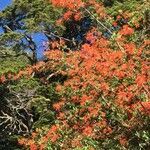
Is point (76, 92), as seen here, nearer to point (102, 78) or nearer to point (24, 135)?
point (102, 78)

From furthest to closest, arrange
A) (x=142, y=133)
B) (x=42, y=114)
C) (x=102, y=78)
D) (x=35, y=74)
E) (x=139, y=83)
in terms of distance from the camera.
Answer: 1. (x=35, y=74)
2. (x=42, y=114)
3. (x=102, y=78)
4. (x=139, y=83)
5. (x=142, y=133)

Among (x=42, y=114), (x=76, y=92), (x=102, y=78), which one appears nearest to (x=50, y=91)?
(x=42, y=114)

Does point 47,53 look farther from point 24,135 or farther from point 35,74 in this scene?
point 24,135

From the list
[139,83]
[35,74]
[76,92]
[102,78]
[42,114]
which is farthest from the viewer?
[35,74]

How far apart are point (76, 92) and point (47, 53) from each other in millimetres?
6473

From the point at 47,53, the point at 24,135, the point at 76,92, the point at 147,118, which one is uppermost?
the point at 147,118

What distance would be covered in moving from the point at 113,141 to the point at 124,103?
1.31 m

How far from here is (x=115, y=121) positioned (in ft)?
54.5

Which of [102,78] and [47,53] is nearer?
[102,78]

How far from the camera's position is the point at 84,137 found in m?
16.7

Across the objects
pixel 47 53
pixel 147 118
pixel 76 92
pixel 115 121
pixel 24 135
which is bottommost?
pixel 24 135

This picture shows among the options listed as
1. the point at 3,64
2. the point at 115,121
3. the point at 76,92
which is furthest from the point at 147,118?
the point at 3,64

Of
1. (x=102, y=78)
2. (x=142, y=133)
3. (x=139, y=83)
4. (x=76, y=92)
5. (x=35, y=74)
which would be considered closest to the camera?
(x=142, y=133)

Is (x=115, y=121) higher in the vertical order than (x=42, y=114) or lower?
higher
